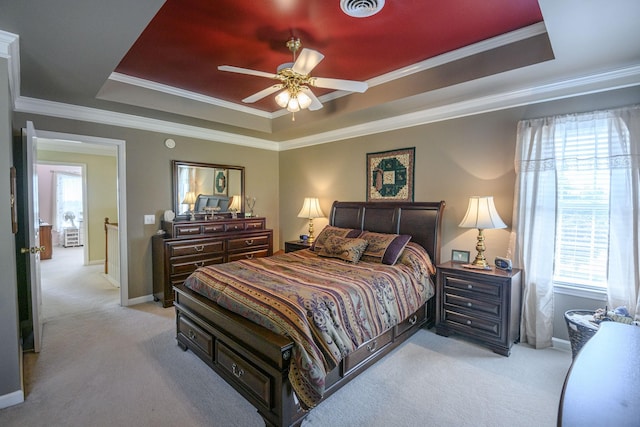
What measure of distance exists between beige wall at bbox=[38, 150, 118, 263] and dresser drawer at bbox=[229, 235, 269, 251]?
3.82m

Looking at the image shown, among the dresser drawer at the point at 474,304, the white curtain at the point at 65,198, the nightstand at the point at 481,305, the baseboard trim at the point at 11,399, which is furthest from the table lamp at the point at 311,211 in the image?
the white curtain at the point at 65,198

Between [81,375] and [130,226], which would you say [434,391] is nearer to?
[81,375]

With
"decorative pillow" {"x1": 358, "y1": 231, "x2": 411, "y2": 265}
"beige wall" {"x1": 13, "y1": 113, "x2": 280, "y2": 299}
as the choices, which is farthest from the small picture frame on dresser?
"beige wall" {"x1": 13, "y1": 113, "x2": 280, "y2": 299}

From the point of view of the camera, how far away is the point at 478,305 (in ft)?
9.71

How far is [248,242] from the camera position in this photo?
15.6 feet

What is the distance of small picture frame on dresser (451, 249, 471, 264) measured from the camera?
11.3 feet

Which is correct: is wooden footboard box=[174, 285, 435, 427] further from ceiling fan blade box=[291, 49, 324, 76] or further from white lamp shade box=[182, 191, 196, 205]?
white lamp shade box=[182, 191, 196, 205]

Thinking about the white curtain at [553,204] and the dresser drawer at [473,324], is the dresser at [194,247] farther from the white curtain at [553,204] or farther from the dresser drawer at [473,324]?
the white curtain at [553,204]

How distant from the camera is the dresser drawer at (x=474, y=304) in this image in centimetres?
285

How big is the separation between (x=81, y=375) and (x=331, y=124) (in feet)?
12.8

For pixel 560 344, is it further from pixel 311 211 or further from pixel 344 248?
pixel 311 211

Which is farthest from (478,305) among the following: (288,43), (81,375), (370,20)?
(81,375)

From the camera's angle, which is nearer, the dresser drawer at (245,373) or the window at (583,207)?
the dresser drawer at (245,373)

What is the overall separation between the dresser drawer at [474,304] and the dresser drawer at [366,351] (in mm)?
829
